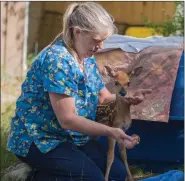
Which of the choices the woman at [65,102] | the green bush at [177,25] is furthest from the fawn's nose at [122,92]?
the green bush at [177,25]

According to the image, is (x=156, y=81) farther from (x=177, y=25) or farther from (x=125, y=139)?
(x=177, y=25)

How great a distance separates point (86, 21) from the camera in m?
3.11

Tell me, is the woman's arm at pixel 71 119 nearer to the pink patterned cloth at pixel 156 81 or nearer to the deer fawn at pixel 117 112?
the deer fawn at pixel 117 112

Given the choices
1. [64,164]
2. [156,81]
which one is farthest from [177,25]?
[64,164]

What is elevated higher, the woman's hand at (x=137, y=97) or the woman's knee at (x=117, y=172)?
the woman's hand at (x=137, y=97)

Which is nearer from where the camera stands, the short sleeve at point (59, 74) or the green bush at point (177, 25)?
the short sleeve at point (59, 74)

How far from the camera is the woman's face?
123 inches

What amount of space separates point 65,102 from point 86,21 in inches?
19.8

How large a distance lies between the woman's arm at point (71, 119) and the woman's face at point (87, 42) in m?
0.33

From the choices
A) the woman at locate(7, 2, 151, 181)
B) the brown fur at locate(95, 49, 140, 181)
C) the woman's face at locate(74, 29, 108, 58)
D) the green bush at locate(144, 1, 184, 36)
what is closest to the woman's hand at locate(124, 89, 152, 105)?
the woman at locate(7, 2, 151, 181)

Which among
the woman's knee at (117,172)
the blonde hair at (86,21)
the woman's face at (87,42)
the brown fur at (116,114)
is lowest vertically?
the woman's knee at (117,172)

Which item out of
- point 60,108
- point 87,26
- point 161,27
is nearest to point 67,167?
point 60,108

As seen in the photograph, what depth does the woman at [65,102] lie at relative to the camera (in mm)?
3068

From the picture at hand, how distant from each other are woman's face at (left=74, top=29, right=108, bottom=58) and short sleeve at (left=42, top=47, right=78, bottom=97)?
11 cm
